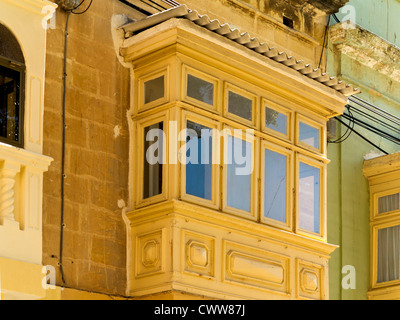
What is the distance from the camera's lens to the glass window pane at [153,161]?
1227cm

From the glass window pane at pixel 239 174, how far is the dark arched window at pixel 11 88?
2.81 metres

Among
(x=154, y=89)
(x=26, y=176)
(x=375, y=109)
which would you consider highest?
(x=375, y=109)

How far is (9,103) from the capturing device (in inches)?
433

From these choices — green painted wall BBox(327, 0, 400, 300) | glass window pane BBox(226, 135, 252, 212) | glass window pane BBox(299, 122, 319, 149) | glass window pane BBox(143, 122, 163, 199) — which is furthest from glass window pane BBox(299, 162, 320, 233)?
glass window pane BBox(143, 122, 163, 199)

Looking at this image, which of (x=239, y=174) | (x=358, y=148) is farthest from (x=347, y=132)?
(x=239, y=174)

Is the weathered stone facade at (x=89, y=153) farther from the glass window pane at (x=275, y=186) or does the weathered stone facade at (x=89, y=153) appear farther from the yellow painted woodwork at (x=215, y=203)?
the glass window pane at (x=275, y=186)

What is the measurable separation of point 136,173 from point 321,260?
2.78 m

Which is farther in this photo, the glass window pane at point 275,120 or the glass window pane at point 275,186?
the glass window pane at point 275,120

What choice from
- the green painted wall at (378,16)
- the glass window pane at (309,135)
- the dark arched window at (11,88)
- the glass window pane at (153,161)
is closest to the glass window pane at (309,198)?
the glass window pane at (309,135)

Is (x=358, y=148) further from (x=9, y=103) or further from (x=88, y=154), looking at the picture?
(x=9, y=103)

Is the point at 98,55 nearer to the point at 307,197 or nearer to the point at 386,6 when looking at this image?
the point at 307,197

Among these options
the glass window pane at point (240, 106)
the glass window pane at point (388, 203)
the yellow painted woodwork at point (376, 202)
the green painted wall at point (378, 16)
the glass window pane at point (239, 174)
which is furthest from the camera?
the green painted wall at point (378, 16)

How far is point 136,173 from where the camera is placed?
12.5 m

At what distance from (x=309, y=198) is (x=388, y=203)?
2.84m
